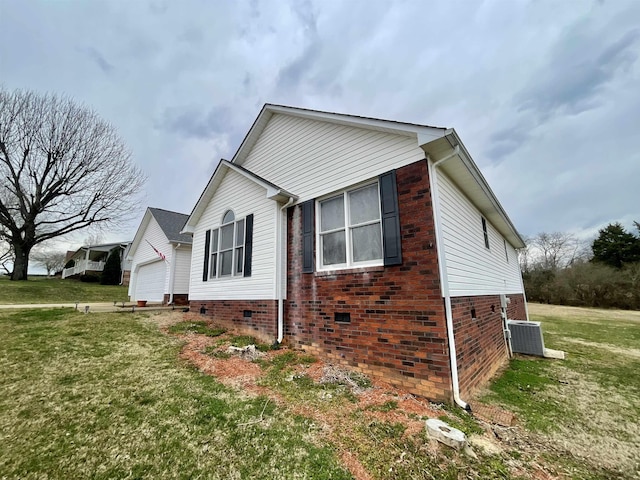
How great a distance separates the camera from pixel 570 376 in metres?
5.67

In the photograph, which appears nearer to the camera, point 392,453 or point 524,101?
point 392,453

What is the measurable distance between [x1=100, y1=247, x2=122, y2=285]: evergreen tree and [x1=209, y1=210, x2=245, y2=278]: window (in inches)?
868

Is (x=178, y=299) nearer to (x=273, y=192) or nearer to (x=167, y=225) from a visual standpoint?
(x=167, y=225)

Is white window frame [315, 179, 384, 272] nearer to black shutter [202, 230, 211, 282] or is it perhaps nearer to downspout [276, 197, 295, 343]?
downspout [276, 197, 295, 343]

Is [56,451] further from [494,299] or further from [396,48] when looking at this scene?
[396,48]

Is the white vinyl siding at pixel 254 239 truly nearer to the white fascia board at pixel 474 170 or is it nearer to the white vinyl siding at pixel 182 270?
the white vinyl siding at pixel 182 270

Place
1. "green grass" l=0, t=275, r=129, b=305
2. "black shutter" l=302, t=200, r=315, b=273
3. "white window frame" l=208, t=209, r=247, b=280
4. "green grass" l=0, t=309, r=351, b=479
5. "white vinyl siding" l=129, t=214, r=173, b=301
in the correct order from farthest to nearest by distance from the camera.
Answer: "green grass" l=0, t=275, r=129, b=305 → "white vinyl siding" l=129, t=214, r=173, b=301 → "white window frame" l=208, t=209, r=247, b=280 → "black shutter" l=302, t=200, r=315, b=273 → "green grass" l=0, t=309, r=351, b=479

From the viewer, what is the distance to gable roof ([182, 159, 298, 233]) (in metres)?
6.67

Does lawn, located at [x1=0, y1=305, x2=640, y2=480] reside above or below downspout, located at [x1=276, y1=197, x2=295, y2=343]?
below

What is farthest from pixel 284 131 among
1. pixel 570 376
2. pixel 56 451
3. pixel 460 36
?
pixel 570 376

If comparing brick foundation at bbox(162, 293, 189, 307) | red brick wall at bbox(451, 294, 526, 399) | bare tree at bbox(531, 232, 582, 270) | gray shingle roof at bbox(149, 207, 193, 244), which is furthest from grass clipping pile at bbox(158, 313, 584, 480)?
bare tree at bbox(531, 232, 582, 270)

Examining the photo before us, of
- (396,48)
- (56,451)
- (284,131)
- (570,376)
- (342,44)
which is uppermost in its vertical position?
(342,44)

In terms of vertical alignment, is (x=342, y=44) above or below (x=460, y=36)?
above

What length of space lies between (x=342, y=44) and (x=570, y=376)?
10713 millimetres
